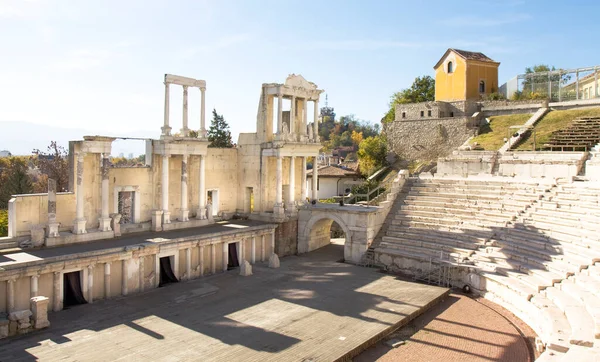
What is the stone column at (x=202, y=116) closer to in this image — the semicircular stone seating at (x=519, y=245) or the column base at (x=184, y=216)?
the column base at (x=184, y=216)

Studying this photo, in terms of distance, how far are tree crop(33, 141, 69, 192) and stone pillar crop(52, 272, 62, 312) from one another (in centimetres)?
1760

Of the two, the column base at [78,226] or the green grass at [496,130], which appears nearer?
the column base at [78,226]

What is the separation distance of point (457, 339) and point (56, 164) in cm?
2984

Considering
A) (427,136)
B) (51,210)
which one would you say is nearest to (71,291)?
(51,210)

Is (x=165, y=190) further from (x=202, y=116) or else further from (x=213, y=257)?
(x=202, y=116)

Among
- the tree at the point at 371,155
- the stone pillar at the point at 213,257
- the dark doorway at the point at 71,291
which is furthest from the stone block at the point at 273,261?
the tree at the point at 371,155

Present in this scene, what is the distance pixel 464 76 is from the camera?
146 feet

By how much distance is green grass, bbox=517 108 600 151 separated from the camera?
32.5 metres

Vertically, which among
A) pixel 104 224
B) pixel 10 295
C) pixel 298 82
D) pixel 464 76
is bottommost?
pixel 10 295

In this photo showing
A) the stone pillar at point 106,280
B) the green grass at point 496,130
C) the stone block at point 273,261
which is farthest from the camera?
the green grass at point 496,130

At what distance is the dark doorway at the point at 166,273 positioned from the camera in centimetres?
2091

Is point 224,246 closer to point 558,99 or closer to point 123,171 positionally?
point 123,171

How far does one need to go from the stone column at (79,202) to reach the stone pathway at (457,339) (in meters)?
12.9

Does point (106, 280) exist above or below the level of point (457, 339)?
above
